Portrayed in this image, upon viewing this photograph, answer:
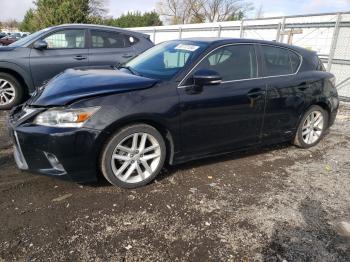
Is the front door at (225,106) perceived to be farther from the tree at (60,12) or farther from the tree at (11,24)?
the tree at (11,24)

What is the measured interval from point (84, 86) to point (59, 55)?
3933mm

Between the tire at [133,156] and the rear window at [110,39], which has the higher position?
the rear window at [110,39]

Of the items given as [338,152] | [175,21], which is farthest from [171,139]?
[175,21]

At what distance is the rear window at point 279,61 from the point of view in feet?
14.8

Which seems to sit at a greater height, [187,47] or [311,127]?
[187,47]

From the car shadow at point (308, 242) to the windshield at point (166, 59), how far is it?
200 cm

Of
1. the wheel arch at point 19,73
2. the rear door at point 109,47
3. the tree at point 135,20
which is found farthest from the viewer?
the tree at point 135,20

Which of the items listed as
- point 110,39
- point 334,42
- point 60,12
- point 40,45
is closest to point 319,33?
point 334,42

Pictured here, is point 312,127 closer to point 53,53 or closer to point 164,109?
point 164,109

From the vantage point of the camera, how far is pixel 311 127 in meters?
5.37

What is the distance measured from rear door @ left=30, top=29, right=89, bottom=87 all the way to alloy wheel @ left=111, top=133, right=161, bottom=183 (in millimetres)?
3946

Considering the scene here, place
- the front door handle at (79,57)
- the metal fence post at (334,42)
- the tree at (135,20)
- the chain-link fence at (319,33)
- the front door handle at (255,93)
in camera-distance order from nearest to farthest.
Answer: the front door handle at (255,93) → the front door handle at (79,57) → the metal fence post at (334,42) → the chain-link fence at (319,33) → the tree at (135,20)

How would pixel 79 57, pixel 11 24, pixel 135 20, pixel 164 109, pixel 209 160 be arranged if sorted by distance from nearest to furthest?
pixel 164 109
pixel 209 160
pixel 79 57
pixel 135 20
pixel 11 24

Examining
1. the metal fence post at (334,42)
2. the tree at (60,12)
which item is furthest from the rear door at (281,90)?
the tree at (60,12)
